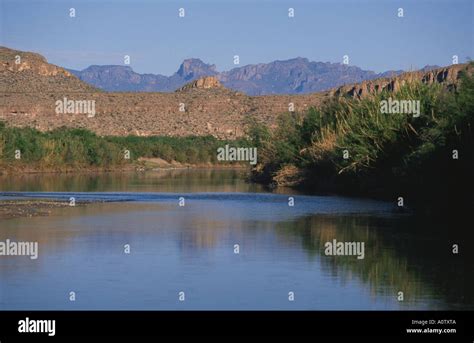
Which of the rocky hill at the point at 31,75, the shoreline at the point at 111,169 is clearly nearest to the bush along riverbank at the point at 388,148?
the shoreline at the point at 111,169

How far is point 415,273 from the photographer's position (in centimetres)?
2109

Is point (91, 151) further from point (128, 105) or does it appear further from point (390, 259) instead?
point (390, 259)

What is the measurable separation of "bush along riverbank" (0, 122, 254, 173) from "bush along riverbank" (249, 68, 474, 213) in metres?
14.2

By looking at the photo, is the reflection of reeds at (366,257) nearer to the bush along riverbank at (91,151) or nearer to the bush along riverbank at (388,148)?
the bush along riverbank at (388,148)

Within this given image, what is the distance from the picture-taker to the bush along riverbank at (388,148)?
34.6 m

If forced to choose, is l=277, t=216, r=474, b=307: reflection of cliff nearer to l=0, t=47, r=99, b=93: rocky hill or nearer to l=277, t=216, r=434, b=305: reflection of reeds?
l=277, t=216, r=434, b=305: reflection of reeds

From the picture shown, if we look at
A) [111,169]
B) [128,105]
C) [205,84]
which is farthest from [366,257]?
[205,84]

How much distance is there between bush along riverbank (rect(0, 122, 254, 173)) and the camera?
71.9 m

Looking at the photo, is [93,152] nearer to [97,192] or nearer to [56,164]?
[56,164]

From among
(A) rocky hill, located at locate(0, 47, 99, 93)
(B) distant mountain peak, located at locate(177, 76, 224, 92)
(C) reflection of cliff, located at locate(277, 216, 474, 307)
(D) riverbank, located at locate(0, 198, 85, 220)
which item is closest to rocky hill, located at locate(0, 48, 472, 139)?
(A) rocky hill, located at locate(0, 47, 99, 93)

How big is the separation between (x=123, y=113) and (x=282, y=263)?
3559 inches

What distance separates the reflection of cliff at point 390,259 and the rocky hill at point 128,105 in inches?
2724

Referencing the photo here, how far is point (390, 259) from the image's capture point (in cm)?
2320
